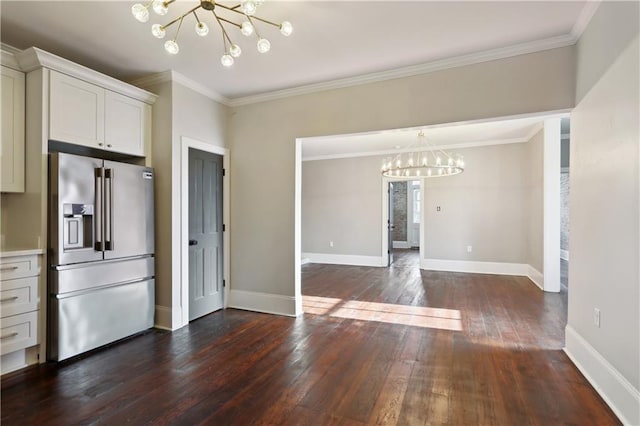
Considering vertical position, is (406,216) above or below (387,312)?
above

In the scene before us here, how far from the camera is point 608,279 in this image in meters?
2.11

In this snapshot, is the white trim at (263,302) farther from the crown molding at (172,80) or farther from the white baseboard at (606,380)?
the white baseboard at (606,380)

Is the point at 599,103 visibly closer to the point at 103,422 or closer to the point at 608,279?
the point at 608,279

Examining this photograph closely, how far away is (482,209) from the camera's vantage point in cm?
657

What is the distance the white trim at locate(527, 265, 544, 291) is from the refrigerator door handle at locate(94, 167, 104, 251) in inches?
239

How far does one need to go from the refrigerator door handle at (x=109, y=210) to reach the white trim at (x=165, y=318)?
35.7 inches

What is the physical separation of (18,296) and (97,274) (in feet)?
1.75

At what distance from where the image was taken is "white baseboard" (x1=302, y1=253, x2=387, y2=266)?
7363 mm

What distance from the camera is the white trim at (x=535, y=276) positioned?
5196 mm

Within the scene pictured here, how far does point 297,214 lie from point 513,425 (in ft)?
9.23

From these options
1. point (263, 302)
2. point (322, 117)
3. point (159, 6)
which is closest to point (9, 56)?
point (159, 6)

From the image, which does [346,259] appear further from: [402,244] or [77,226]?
[77,226]

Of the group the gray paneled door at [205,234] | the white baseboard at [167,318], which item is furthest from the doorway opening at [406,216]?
the white baseboard at [167,318]

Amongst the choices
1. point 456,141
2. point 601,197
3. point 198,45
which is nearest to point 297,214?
point 198,45
